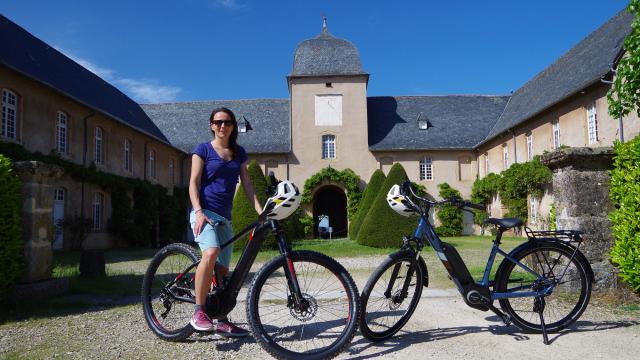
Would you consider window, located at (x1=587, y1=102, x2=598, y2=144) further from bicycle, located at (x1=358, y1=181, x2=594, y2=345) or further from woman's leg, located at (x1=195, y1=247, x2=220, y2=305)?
woman's leg, located at (x1=195, y1=247, x2=220, y2=305)

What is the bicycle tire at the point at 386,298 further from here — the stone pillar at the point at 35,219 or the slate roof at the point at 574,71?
the slate roof at the point at 574,71

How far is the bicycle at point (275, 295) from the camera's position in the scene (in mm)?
3379

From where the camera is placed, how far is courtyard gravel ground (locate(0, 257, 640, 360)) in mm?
3533

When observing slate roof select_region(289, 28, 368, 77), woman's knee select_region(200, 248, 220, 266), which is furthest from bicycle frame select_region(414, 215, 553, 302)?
slate roof select_region(289, 28, 368, 77)

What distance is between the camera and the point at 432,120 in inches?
1123

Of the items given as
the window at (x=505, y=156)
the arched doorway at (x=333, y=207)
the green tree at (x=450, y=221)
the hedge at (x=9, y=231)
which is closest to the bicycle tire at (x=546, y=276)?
the hedge at (x=9, y=231)

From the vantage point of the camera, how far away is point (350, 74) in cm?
2647

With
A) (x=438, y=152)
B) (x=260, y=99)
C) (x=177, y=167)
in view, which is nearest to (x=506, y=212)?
(x=438, y=152)

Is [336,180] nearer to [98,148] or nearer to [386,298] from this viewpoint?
[98,148]

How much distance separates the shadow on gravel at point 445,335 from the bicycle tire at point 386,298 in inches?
3.6

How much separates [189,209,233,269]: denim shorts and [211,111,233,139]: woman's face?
658 mm

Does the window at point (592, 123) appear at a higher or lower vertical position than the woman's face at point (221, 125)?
higher

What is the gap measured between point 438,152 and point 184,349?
2475 cm

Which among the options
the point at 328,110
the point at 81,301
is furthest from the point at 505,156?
the point at 81,301
